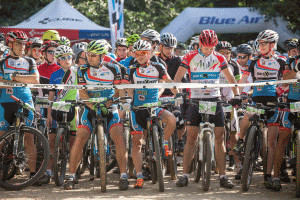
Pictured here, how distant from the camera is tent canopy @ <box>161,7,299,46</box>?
20.2m

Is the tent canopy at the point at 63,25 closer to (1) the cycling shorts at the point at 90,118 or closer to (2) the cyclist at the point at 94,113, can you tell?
(2) the cyclist at the point at 94,113

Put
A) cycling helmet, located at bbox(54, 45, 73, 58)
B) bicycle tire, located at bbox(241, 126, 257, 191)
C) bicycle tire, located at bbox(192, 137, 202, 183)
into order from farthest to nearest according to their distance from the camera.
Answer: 1. cycling helmet, located at bbox(54, 45, 73, 58)
2. bicycle tire, located at bbox(192, 137, 202, 183)
3. bicycle tire, located at bbox(241, 126, 257, 191)

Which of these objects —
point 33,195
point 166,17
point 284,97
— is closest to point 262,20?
point 166,17

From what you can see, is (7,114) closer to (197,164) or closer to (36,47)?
(36,47)

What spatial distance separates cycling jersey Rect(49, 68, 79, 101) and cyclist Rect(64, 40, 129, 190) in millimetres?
477

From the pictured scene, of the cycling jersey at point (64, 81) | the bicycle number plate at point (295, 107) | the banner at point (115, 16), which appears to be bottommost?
the bicycle number plate at point (295, 107)

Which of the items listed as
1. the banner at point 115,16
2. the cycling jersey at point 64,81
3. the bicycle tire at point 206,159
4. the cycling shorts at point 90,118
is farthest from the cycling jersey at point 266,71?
the banner at point 115,16

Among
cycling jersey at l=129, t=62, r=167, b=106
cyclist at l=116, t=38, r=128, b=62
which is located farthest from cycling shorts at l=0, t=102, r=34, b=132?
cyclist at l=116, t=38, r=128, b=62

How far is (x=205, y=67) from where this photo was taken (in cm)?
687

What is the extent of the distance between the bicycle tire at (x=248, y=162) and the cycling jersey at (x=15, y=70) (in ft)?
10.9

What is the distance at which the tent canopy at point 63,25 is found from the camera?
16.3 metres

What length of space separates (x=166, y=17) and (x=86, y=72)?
1884 cm

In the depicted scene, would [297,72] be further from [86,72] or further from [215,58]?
[86,72]

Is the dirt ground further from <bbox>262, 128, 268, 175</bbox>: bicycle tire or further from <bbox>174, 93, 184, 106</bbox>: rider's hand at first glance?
<bbox>174, 93, 184, 106</bbox>: rider's hand
